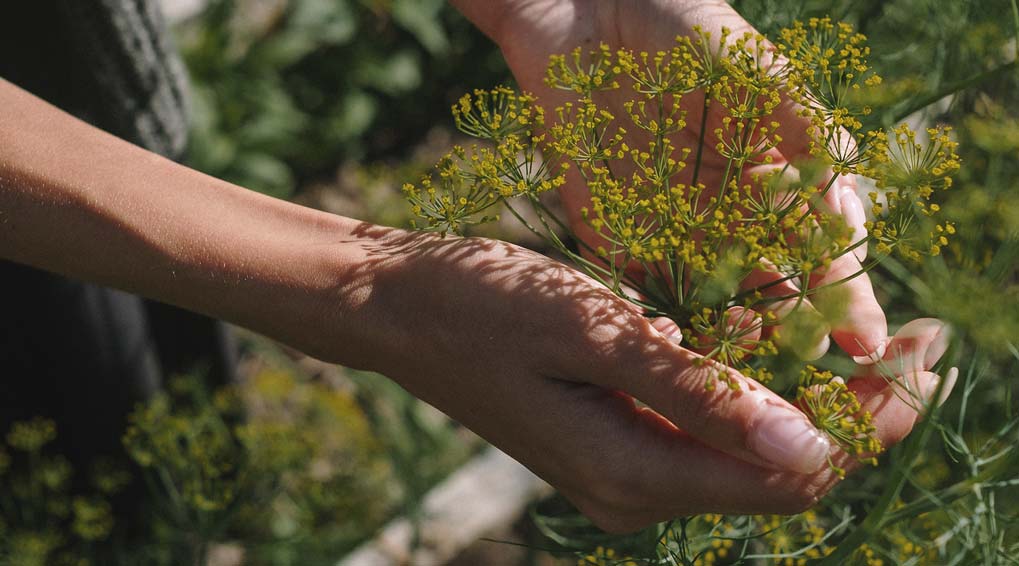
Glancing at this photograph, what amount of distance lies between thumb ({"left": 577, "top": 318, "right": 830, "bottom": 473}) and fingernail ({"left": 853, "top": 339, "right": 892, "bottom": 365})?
0.69 feet

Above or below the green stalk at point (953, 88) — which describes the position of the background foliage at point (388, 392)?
below

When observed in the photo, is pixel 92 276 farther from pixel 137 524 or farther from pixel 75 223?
pixel 137 524

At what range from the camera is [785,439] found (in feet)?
3.99

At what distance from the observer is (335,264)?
1413 millimetres

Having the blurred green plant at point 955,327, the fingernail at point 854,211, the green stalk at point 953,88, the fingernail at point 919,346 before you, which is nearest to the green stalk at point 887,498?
the blurred green plant at point 955,327

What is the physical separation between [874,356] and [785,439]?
0.96 ft

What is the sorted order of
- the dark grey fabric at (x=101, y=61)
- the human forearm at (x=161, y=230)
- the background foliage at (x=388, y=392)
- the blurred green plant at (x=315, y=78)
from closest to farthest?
1. the human forearm at (x=161, y=230)
2. the background foliage at (x=388, y=392)
3. the dark grey fabric at (x=101, y=61)
4. the blurred green plant at (x=315, y=78)

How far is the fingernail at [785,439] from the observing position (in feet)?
4.00

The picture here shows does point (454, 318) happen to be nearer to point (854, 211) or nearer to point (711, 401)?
point (711, 401)

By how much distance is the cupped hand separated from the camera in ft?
4.12

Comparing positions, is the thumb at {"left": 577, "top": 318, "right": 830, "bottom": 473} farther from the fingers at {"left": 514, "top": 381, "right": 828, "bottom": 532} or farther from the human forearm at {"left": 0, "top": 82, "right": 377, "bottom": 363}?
the human forearm at {"left": 0, "top": 82, "right": 377, "bottom": 363}

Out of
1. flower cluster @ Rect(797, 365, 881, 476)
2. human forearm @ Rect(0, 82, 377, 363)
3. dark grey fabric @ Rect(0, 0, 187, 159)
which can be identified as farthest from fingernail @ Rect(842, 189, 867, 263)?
dark grey fabric @ Rect(0, 0, 187, 159)

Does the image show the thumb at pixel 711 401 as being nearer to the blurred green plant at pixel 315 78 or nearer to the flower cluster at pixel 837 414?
the flower cluster at pixel 837 414

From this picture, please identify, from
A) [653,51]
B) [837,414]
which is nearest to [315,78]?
[653,51]
